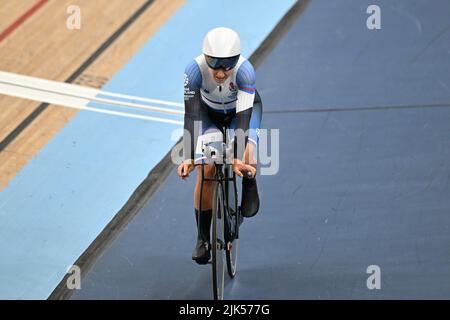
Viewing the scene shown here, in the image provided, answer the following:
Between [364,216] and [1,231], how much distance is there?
7.21 ft

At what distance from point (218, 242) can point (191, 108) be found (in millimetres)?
694

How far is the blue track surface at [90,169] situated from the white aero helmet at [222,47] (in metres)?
1.64

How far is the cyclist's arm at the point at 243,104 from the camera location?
4.86 metres

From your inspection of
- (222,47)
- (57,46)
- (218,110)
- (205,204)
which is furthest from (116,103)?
(222,47)

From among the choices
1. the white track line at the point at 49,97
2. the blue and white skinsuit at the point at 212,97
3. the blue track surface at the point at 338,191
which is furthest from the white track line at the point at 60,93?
the blue and white skinsuit at the point at 212,97

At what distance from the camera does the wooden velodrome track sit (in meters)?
7.01

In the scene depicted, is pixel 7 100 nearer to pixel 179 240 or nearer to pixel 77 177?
pixel 77 177

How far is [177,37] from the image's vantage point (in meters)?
8.02

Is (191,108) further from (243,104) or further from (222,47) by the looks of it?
(222,47)

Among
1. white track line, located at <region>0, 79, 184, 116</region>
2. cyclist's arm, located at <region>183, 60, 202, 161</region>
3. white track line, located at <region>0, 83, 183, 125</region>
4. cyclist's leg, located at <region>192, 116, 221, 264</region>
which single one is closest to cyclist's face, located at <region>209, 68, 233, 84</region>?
cyclist's arm, located at <region>183, 60, 202, 161</region>

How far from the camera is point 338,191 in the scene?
5.97m

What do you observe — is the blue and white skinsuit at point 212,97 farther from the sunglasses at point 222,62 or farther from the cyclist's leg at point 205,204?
the sunglasses at point 222,62

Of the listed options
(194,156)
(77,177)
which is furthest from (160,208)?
(194,156)

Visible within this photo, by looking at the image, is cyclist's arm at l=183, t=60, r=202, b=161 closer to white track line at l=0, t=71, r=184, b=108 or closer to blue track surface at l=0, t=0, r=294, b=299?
blue track surface at l=0, t=0, r=294, b=299
